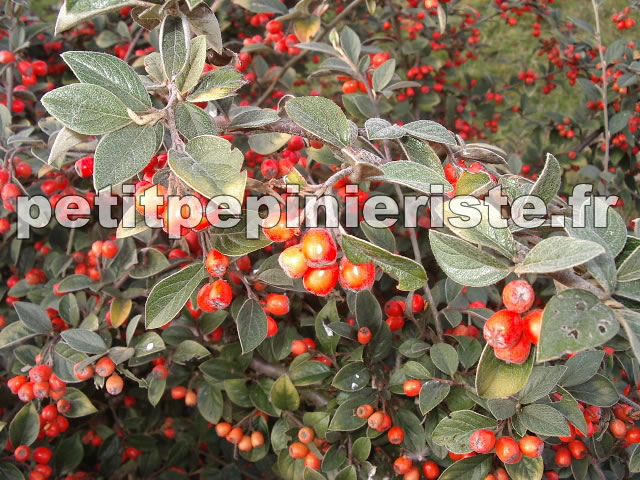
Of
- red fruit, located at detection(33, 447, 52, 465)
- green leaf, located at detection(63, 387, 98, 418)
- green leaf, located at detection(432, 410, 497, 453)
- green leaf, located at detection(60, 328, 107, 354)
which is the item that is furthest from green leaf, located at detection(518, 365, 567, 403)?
red fruit, located at detection(33, 447, 52, 465)

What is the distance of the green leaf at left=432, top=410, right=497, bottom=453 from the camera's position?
121 centimetres

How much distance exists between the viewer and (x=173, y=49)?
1059 mm

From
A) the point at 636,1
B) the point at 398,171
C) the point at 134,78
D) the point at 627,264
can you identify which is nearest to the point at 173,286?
the point at 134,78

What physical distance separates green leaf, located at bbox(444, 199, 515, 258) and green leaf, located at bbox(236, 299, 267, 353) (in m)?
0.61

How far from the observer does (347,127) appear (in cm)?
100

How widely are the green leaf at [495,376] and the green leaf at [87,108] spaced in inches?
30.6

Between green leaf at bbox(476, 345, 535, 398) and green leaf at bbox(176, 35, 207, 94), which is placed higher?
green leaf at bbox(176, 35, 207, 94)

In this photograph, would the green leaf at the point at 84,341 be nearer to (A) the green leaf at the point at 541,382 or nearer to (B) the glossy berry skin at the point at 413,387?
(B) the glossy berry skin at the point at 413,387

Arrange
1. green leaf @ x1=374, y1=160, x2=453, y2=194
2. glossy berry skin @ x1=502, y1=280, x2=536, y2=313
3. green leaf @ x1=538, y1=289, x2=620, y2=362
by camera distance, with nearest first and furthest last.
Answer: green leaf @ x1=538, y1=289, x2=620, y2=362 → glossy berry skin @ x1=502, y1=280, x2=536, y2=313 → green leaf @ x1=374, y1=160, x2=453, y2=194

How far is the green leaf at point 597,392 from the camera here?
1308 mm

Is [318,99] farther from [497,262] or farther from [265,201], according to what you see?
[497,262]

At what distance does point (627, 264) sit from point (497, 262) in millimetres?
196

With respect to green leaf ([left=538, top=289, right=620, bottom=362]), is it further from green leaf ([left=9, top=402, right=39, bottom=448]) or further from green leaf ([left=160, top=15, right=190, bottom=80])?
green leaf ([left=9, top=402, right=39, bottom=448])

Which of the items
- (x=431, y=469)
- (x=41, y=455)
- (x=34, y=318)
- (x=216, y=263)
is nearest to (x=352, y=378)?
(x=431, y=469)
